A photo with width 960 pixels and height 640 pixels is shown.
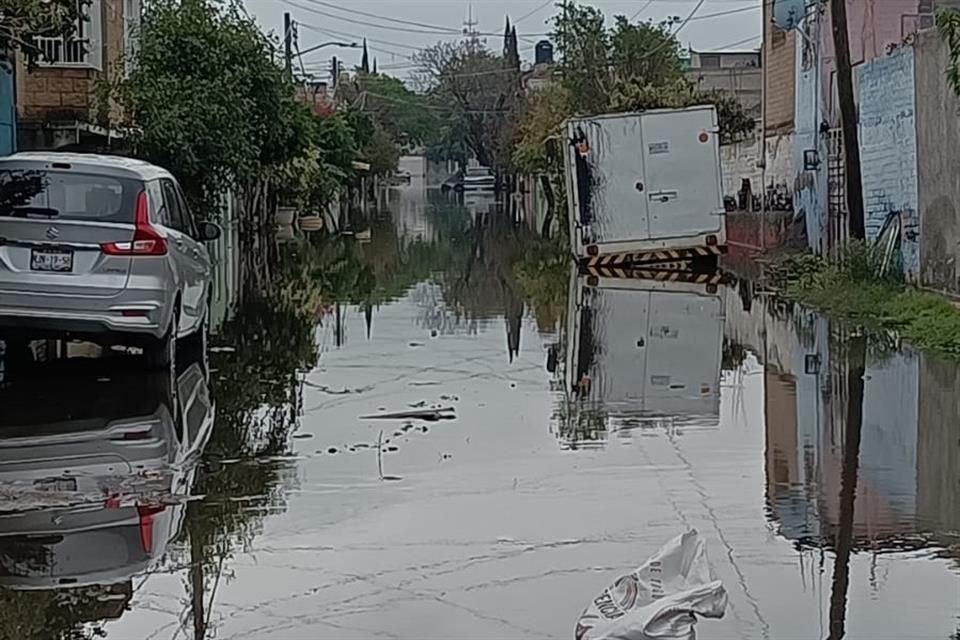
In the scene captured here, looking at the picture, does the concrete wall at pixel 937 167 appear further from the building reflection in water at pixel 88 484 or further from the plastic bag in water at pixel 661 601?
the plastic bag in water at pixel 661 601

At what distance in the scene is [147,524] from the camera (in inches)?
340

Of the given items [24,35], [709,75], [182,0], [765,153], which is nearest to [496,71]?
[709,75]

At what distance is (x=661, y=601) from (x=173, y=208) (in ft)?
29.8

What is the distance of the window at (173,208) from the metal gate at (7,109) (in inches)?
226

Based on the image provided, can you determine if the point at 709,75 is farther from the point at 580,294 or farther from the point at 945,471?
the point at 945,471

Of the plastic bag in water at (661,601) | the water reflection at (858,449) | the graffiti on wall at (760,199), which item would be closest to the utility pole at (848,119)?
the water reflection at (858,449)

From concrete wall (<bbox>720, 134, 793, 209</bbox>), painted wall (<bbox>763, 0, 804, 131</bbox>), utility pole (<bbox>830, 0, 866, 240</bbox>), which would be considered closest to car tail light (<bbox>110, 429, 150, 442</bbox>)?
utility pole (<bbox>830, 0, 866, 240</bbox>)

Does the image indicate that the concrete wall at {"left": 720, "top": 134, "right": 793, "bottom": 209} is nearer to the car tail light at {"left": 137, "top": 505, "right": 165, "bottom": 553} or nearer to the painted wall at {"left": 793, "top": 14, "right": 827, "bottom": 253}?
the painted wall at {"left": 793, "top": 14, "right": 827, "bottom": 253}

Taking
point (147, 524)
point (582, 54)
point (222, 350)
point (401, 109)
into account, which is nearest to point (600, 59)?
point (582, 54)

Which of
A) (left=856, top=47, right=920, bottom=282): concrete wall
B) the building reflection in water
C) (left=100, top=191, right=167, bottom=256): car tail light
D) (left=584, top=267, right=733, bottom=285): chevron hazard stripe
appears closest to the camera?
the building reflection in water

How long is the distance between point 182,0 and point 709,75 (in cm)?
5173

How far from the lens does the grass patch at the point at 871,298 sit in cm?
1723

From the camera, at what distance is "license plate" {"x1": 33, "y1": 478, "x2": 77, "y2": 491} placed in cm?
952

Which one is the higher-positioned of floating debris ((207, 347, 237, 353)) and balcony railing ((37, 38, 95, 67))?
balcony railing ((37, 38, 95, 67))
